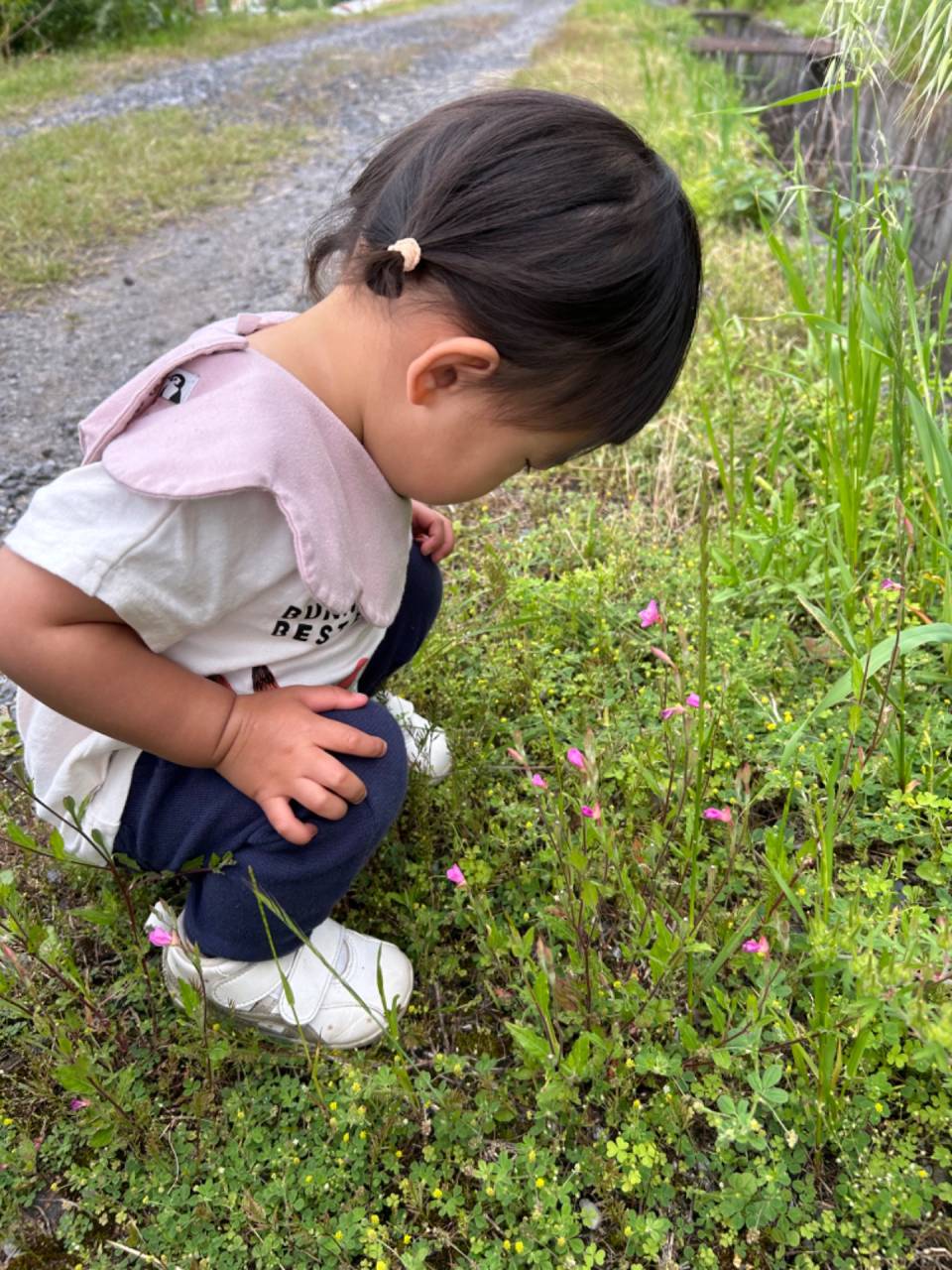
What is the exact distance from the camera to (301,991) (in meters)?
1.67

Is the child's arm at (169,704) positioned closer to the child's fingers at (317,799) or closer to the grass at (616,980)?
the child's fingers at (317,799)

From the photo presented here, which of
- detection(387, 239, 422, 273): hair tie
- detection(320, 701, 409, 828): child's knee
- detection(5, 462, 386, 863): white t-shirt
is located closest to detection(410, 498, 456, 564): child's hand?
detection(5, 462, 386, 863): white t-shirt

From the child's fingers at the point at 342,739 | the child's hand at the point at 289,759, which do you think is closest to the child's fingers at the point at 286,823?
the child's hand at the point at 289,759

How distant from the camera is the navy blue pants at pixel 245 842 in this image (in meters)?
1.57

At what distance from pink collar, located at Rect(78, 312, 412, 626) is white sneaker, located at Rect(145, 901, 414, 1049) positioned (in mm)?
642

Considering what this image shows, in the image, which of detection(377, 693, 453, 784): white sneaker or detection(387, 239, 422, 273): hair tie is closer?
detection(387, 239, 422, 273): hair tie

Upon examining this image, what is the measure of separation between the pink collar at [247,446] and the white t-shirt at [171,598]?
0.15 feet

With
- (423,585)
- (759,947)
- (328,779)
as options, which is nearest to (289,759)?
(328,779)

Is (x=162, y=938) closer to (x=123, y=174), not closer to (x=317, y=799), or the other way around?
(x=317, y=799)

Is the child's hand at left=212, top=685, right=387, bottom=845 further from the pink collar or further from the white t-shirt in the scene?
the pink collar

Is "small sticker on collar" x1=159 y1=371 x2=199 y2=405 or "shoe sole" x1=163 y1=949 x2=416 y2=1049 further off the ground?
"small sticker on collar" x1=159 y1=371 x2=199 y2=405

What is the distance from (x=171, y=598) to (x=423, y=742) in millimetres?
733

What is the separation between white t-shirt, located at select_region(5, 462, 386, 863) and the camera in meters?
1.30

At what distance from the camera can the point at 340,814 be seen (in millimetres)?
1530
